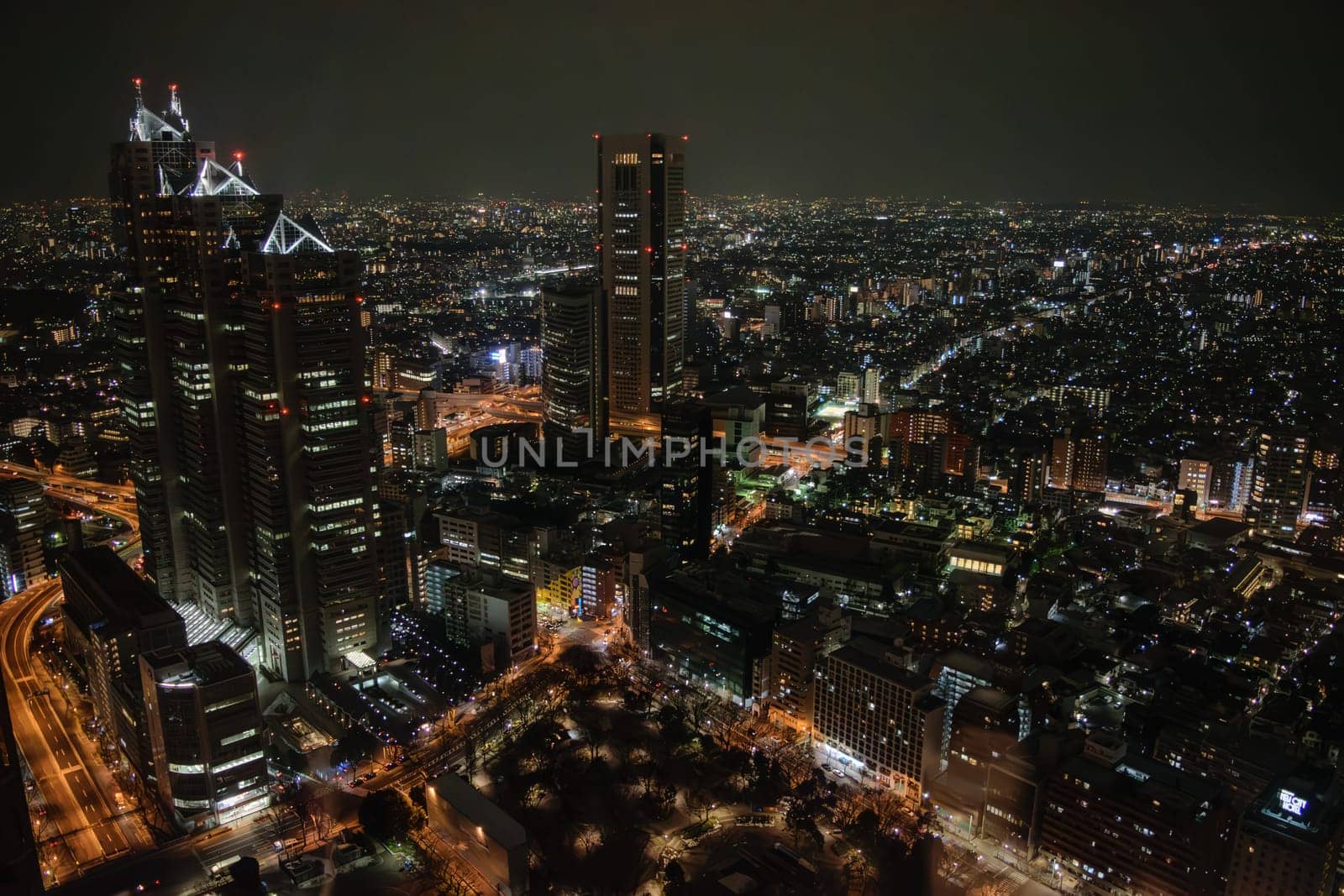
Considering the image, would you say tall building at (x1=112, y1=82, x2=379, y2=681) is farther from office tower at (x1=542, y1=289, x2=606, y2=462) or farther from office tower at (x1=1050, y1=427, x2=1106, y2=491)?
office tower at (x1=1050, y1=427, x2=1106, y2=491)

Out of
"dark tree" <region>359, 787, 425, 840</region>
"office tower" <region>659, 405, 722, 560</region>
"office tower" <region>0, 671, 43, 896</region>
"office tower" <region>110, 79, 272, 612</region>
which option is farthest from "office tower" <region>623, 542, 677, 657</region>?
"office tower" <region>0, 671, 43, 896</region>

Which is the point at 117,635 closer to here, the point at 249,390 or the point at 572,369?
the point at 249,390

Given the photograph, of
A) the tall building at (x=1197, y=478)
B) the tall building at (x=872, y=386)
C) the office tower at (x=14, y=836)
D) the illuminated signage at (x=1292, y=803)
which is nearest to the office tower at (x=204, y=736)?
the office tower at (x=14, y=836)

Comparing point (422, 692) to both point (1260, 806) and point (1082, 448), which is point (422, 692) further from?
point (1082, 448)

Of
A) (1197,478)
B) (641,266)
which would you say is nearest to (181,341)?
(641,266)

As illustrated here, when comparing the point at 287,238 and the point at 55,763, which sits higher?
the point at 287,238

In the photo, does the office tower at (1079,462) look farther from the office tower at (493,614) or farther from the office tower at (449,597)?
the office tower at (449,597)
